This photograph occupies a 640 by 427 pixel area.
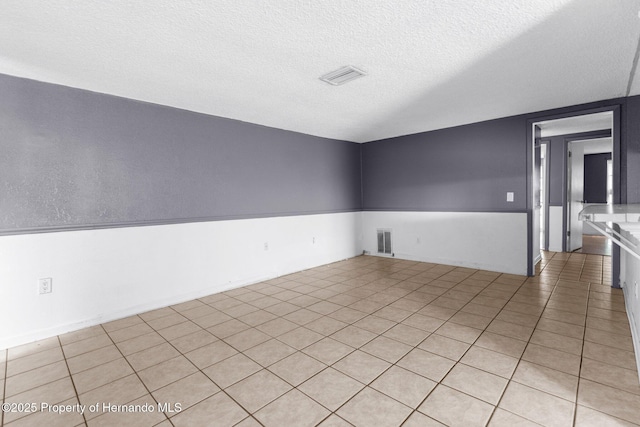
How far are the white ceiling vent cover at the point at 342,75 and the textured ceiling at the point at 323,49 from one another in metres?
0.11

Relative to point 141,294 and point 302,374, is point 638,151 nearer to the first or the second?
point 302,374

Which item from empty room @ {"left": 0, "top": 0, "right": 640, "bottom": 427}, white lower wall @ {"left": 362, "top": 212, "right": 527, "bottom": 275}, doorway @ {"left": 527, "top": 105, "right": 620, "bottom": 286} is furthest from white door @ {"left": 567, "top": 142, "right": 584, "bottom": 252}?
white lower wall @ {"left": 362, "top": 212, "right": 527, "bottom": 275}

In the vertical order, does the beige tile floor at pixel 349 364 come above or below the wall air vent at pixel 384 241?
below

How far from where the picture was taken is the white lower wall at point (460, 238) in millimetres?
4508

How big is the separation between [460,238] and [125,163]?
4884 millimetres

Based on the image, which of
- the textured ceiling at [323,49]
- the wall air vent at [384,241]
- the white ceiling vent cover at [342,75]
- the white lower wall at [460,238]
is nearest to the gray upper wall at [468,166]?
the white lower wall at [460,238]

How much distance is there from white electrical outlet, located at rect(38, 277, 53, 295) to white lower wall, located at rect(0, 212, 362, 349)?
0.10 feet

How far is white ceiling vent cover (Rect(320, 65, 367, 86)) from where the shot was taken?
108 inches

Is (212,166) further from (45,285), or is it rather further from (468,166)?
(468,166)

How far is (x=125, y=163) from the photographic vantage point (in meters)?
3.26

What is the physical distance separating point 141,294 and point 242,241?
1388 mm

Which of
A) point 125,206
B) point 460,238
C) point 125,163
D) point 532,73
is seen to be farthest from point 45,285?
point 460,238

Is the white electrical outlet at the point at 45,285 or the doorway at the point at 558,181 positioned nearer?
the white electrical outlet at the point at 45,285

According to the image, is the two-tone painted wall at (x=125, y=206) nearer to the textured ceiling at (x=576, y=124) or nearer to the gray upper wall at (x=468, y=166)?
the gray upper wall at (x=468, y=166)
